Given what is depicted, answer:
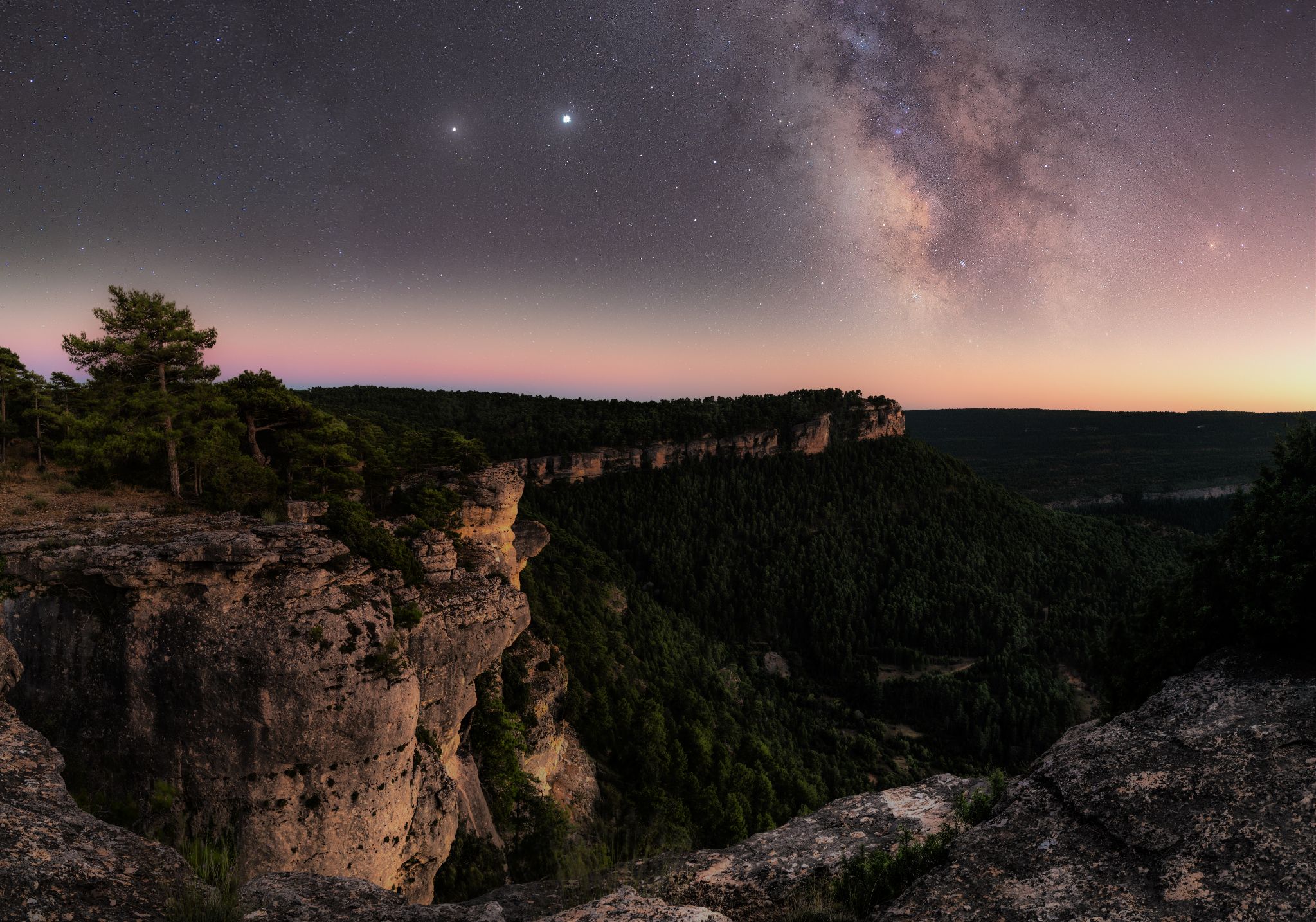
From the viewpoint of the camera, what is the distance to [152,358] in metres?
20.2

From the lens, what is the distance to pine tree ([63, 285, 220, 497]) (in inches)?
742

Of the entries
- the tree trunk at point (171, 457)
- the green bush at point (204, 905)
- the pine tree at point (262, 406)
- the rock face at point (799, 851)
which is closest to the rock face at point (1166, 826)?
the rock face at point (799, 851)

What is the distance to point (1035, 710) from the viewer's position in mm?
63844

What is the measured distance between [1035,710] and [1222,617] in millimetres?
69688

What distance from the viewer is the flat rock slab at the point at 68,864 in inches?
172

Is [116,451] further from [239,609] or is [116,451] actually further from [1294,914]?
[1294,914]

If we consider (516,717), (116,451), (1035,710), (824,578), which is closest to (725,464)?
(824,578)

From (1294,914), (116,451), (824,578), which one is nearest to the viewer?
(1294,914)

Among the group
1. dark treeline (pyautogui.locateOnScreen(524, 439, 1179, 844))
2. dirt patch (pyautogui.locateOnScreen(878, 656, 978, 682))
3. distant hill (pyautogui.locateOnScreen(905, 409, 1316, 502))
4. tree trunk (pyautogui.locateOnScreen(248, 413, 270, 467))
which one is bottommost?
dirt patch (pyautogui.locateOnScreen(878, 656, 978, 682))

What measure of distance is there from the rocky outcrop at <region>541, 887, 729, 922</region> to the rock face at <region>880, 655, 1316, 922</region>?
5.68ft

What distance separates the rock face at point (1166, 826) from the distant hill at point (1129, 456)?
174869 millimetres

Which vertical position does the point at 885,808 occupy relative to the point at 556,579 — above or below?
above

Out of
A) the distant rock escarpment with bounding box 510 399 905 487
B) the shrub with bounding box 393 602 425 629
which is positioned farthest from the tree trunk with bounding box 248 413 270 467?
the distant rock escarpment with bounding box 510 399 905 487

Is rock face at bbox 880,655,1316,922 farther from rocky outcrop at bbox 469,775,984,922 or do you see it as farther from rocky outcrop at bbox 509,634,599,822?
rocky outcrop at bbox 509,634,599,822
